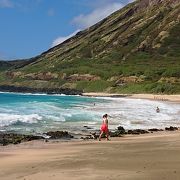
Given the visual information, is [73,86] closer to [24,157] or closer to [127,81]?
[127,81]

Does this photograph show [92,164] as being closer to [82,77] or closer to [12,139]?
[12,139]

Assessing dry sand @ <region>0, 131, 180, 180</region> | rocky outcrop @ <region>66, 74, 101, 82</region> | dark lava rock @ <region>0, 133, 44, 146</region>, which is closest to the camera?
dry sand @ <region>0, 131, 180, 180</region>

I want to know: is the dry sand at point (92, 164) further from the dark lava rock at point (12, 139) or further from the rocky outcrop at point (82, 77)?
the rocky outcrop at point (82, 77)

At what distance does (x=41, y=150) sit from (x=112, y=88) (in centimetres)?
14523

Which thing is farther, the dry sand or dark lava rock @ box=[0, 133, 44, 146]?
dark lava rock @ box=[0, 133, 44, 146]

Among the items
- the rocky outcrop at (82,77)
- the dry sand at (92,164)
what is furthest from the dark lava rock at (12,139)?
the rocky outcrop at (82,77)

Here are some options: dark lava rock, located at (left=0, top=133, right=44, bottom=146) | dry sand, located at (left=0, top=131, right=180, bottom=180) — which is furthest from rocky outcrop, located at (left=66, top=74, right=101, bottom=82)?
dry sand, located at (left=0, top=131, right=180, bottom=180)

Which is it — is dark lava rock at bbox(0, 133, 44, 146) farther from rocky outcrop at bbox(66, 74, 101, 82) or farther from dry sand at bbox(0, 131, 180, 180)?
rocky outcrop at bbox(66, 74, 101, 82)

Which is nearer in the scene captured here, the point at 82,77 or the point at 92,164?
the point at 92,164

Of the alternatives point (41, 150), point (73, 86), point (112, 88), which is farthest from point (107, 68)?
point (41, 150)

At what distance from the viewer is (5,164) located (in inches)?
695

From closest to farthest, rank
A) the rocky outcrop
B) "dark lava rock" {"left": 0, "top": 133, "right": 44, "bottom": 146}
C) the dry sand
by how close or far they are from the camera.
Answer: the dry sand
"dark lava rock" {"left": 0, "top": 133, "right": 44, "bottom": 146}
the rocky outcrop

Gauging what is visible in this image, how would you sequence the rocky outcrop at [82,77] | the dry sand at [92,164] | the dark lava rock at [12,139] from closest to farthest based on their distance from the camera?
the dry sand at [92,164]
the dark lava rock at [12,139]
the rocky outcrop at [82,77]

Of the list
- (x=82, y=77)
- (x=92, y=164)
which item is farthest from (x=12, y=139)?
(x=82, y=77)
